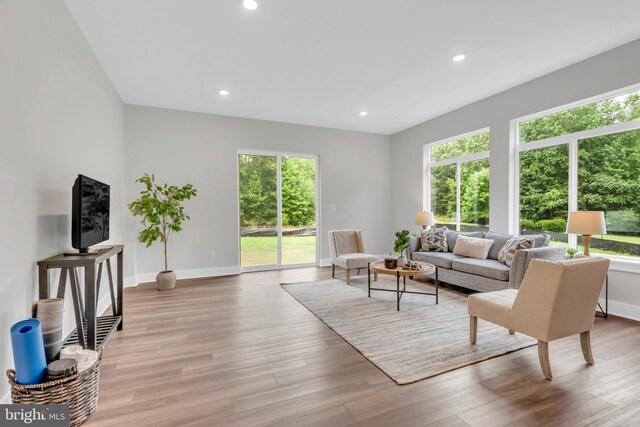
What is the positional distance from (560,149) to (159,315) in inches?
223

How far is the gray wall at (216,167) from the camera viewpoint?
5.26 m

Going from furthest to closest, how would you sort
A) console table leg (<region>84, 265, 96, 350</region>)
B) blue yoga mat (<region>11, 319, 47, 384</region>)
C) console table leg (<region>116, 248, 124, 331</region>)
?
console table leg (<region>116, 248, 124, 331</region>) < console table leg (<region>84, 265, 96, 350</region>) < blue yoga mat (<region>11, 319, 47, 384</region>)

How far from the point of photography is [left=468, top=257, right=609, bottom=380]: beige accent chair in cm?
216

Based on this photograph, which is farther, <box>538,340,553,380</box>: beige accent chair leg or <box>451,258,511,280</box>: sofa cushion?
<box>451,258,511,280</box>: sofa cushion

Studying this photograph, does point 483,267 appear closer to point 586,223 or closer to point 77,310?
point 586,223

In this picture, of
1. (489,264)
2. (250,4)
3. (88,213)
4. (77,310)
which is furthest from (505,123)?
(77,310)

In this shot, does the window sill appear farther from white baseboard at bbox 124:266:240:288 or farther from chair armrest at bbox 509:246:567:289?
white baseboard at bbox 124:266:240:288

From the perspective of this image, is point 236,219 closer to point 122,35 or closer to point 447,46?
point 122,35

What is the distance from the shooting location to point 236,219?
592cm

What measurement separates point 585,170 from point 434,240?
7.42ft

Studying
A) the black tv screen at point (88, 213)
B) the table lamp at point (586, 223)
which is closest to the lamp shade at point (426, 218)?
the table lamp at point (586, 223)

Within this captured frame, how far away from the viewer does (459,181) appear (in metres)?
5.86

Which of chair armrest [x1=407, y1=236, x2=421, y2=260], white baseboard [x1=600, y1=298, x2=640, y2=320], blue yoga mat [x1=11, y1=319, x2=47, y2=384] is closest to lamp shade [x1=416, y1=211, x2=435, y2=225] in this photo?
chair armrest [x1=407, y1=236, x2=421, y2=260]

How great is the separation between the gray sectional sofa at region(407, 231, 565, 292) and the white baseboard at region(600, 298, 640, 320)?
0.71 metres
